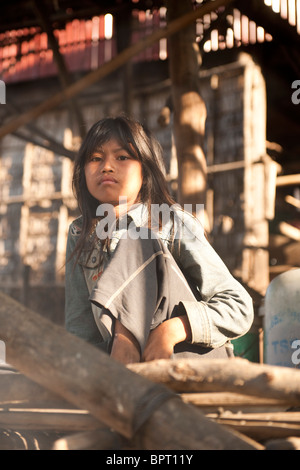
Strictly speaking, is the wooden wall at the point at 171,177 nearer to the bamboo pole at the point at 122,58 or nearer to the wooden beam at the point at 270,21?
the wooden beam at the point at 270,21

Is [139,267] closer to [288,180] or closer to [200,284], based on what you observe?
[200,284]

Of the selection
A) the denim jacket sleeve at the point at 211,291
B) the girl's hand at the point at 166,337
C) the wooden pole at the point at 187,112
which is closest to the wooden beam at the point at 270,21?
the wooden pole at the point at 187,112

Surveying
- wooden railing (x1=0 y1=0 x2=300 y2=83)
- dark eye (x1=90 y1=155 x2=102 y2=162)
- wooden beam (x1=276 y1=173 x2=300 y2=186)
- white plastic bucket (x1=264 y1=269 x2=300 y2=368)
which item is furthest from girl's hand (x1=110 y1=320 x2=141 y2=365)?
wooden railing (x1=0 y1=0 x2=300 y2=83)

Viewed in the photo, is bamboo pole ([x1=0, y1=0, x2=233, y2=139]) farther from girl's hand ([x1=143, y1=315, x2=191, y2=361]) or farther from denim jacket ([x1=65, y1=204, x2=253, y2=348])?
girl's hand ([x1=143, y1=315, x2=191, y2=361])

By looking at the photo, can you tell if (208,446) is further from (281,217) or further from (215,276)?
(281,217)

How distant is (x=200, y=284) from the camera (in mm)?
2217

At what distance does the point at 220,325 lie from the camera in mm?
2098

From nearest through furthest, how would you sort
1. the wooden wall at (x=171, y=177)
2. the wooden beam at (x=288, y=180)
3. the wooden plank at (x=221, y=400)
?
1. the wooden plank at (x=221, y=400)
2. the wooden beam at (x=288, y=180)
3. the wooden wall at (x=171, y=177)

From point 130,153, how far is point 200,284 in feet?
2.19

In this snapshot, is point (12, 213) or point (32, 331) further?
point (12, 213)

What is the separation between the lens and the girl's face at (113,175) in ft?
8.09

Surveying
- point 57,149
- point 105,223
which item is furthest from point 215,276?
point 57,149

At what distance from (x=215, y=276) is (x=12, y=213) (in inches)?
323

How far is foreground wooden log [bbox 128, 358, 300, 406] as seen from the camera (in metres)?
1.45
